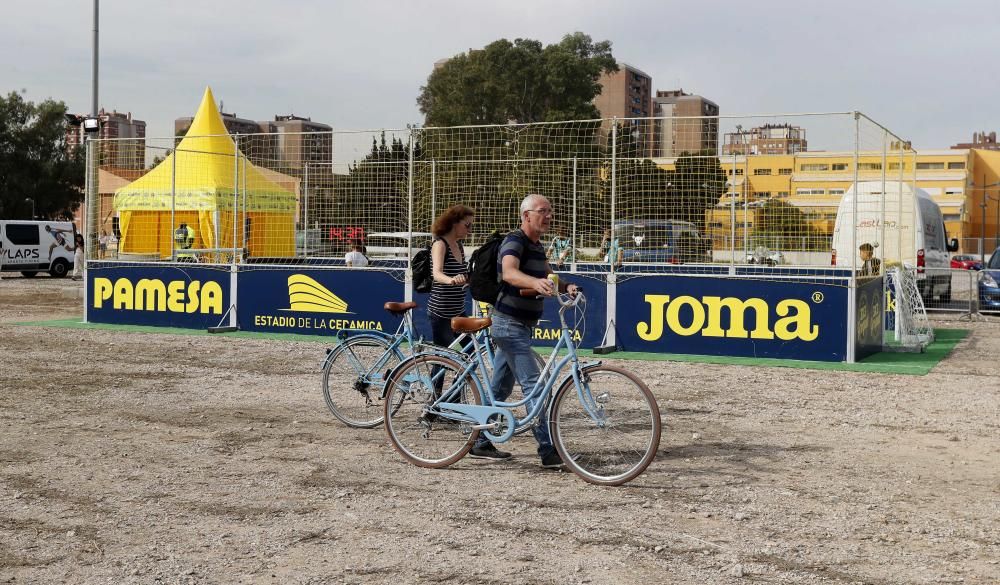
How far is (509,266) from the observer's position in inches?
263

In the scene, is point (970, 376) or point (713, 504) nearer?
point (713, 504)

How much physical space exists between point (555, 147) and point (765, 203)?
13.2ft

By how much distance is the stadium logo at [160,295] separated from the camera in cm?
1711

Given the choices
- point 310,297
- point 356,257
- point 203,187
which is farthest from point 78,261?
point 310,297

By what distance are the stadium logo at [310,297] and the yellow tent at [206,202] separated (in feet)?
9.94

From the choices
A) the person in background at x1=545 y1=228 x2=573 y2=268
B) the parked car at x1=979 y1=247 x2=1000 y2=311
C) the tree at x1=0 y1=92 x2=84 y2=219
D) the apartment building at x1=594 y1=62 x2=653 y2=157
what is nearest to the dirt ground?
the person in background at x1=545 y1=228 x2=573 y2=268

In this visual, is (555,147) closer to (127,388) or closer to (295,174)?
(295,174)

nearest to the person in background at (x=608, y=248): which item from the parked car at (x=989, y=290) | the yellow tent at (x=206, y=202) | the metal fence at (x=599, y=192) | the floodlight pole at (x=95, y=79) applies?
the metal fence at (x=599, y=192)

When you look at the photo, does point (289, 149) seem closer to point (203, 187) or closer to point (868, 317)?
point (203, 187)

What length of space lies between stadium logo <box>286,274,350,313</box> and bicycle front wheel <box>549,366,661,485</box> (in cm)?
987

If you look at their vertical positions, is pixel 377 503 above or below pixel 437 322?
below

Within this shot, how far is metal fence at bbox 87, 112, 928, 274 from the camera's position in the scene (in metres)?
15.7

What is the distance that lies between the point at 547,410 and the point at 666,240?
1096cm

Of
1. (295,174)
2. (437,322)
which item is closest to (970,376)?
(437,322)
